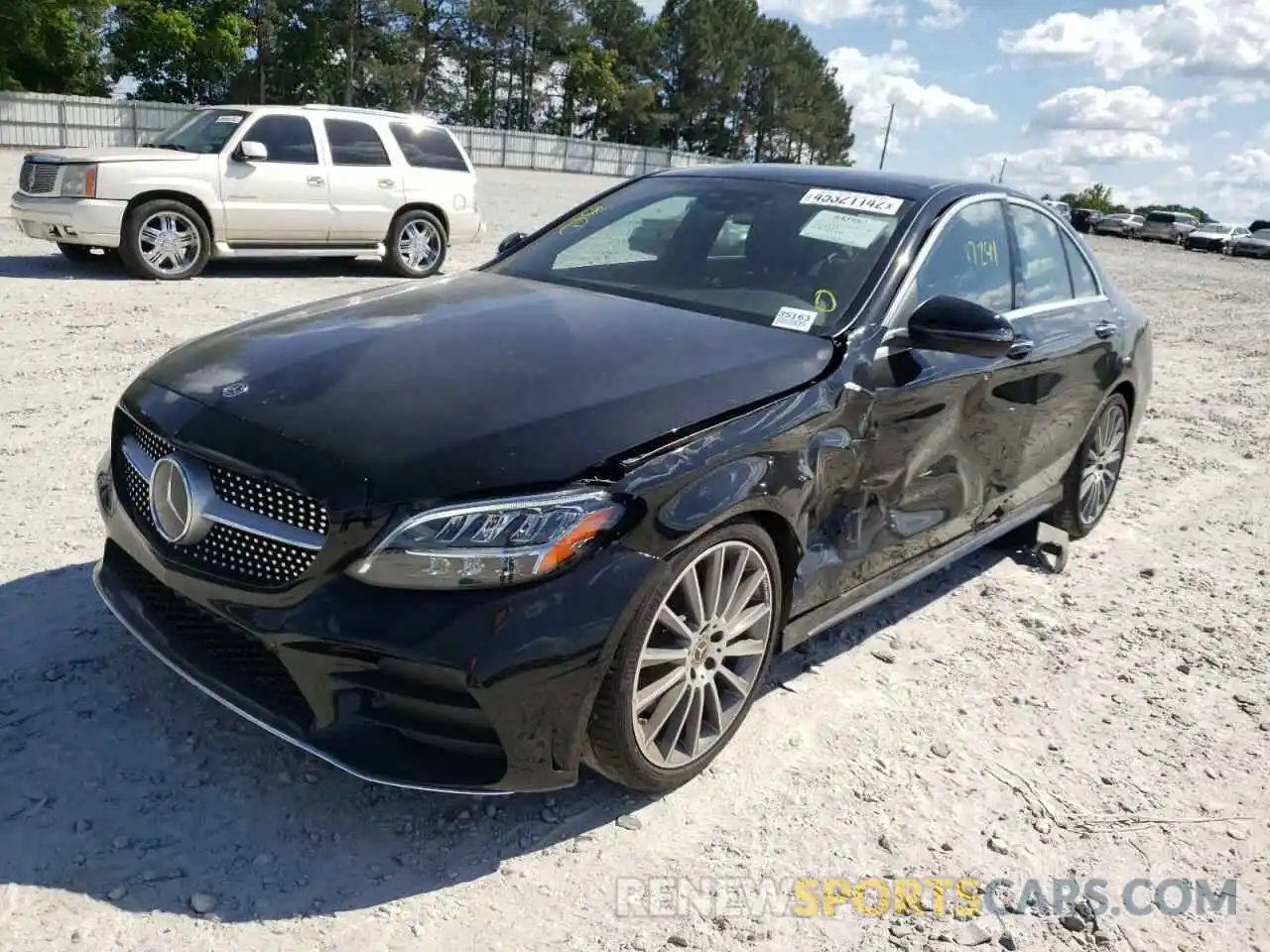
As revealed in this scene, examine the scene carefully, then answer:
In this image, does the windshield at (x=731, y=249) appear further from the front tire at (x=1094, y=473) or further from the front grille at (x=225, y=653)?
the front tire at (x=1094, y=473)

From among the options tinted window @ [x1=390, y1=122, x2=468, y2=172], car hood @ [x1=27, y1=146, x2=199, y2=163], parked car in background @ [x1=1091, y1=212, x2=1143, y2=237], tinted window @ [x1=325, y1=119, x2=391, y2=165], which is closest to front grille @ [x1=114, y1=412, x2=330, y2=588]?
car hood @ [x1=27, y1=146, x2=199, y2=163]

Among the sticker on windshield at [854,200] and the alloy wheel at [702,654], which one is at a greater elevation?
the sticker on windshield at [854,200]

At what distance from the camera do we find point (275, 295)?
9.57 metres

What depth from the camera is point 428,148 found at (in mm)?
11680

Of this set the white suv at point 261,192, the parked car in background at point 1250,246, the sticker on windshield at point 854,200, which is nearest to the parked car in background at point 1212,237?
the parked car in background at point 1250,246

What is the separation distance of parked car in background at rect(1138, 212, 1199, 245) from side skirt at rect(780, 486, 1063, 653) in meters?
50.4

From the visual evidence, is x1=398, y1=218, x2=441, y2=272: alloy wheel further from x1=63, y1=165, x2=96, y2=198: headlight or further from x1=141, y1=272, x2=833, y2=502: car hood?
x1=141, y1=272, x2=833, y2=502: car hood

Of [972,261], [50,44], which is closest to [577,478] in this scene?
[972,261]

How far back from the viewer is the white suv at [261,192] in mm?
9594

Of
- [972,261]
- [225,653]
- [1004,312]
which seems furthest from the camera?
[1004,312]

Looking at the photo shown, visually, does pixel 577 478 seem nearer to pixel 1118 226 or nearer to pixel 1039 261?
pixel 1039 261

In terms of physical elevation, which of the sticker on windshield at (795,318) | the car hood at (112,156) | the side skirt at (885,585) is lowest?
the side skirt at (885,585)

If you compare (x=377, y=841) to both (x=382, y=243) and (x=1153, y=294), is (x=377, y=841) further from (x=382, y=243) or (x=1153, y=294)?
(x=1153, y=294)

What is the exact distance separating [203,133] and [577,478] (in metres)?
9.68
